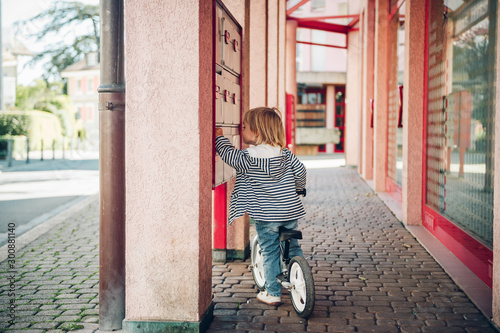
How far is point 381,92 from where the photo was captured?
11.9 metres

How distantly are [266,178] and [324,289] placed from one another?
131cm

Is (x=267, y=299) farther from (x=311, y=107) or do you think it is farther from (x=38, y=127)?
(x=38, y=127)

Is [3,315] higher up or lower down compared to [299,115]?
lower down

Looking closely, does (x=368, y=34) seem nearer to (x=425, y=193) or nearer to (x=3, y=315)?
(x=425, y=193)

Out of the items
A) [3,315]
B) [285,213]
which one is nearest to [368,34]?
[285,213]

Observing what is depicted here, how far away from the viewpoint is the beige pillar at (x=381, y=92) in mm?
11805

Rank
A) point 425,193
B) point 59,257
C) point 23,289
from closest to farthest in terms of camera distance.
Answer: point 23,289 < point 59,257 < point 425,193

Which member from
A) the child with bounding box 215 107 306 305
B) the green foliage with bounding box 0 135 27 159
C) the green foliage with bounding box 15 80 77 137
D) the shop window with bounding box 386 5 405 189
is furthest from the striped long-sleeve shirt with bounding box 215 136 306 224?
the green foliage with bounding box 15 80 77 137

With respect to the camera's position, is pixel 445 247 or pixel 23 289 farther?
pixel 445 247

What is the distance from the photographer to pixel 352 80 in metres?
19.8

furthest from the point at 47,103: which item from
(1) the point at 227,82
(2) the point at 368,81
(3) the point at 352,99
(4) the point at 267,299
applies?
(4) the point at 267,299

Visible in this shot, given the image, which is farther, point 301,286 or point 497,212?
point 301,286

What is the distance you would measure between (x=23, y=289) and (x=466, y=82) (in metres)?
4.68

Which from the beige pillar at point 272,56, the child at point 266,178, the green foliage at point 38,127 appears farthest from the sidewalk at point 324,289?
the green foliage at point 38,127
